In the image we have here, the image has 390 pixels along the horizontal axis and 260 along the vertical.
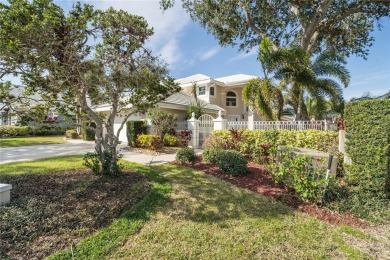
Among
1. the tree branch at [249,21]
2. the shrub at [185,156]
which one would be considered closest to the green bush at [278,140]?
the shrub at [185,156]

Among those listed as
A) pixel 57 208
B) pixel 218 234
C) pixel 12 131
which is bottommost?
pixel 218 234

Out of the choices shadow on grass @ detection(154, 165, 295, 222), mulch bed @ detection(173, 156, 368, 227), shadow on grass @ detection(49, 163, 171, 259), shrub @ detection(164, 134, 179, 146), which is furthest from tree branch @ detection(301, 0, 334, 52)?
shadow on grass @ detection(49, 163, 171, 259)

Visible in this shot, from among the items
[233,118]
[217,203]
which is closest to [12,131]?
[233,118]

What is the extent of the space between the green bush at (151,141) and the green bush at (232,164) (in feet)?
18.5

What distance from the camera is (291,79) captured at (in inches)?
445

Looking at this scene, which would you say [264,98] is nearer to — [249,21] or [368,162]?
[368,162]

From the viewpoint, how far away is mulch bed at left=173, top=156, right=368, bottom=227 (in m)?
4.36

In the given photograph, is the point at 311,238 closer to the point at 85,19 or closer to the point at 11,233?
the point at 11,233

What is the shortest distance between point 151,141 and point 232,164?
20.7 ft

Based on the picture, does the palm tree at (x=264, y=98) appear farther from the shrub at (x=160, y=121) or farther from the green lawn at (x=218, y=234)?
the green lawn at (x=218, y=234)

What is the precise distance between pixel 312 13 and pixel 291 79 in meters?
6.50

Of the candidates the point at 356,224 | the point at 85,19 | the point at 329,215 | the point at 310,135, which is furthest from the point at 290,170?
the point at 85,19

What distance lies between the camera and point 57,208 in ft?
13.3

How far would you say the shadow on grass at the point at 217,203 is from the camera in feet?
14.3
